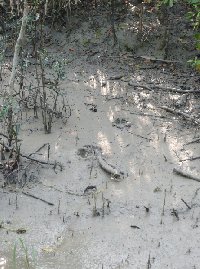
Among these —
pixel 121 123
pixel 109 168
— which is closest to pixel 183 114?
pixel 121 123

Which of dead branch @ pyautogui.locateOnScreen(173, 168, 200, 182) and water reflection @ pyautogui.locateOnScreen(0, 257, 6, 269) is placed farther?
dead branch @ pyautogui.locateOnScreen(173, 168, 200, 182)

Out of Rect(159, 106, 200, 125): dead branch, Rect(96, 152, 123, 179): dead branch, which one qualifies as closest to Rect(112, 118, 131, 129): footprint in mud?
Rect(159, 106, 200, 125): dead branch

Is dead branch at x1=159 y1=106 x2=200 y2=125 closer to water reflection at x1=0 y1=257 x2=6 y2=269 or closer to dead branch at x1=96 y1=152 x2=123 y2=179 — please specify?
dead branch at x1=96 y1=152 x2=123 y2=179

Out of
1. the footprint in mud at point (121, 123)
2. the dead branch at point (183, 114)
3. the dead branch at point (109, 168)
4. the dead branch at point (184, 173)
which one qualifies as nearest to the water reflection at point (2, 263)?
the dead branch at point (109, 168)

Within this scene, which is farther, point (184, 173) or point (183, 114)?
point (183, 114)

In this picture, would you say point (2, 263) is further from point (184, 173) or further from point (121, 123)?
point (121, 123)

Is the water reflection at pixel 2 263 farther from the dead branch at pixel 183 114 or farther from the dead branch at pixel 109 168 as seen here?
the dead branch at pixel 183 114

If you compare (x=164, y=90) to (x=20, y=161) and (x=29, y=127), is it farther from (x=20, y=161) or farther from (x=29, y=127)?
(x=20, y=161)

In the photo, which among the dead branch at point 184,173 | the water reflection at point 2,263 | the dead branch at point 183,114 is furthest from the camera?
the dead branch at point 183,114

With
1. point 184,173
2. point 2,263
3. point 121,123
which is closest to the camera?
point 2,263

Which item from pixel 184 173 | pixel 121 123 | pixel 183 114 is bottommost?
pixel 184 173

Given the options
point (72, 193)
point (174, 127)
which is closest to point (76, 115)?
point (174, 127)

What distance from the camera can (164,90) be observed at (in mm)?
6633

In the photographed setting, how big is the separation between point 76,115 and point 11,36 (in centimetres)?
236
